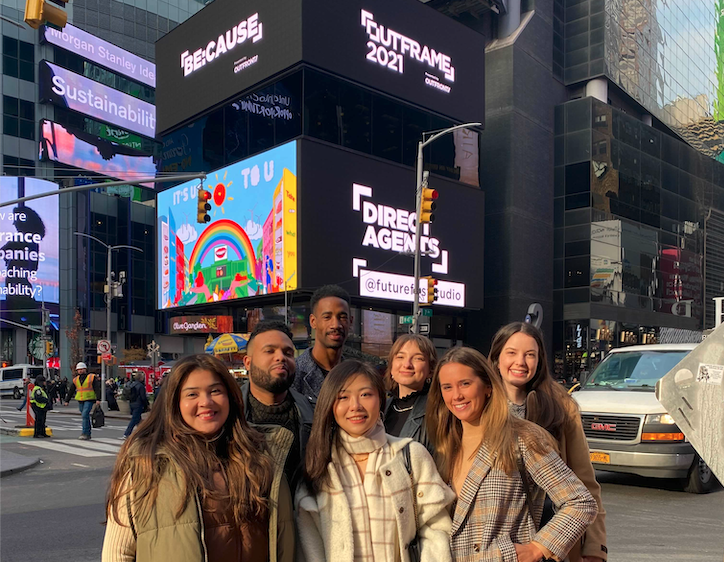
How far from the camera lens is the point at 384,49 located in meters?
36.1

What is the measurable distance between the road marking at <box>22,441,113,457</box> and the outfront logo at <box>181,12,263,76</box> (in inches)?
871

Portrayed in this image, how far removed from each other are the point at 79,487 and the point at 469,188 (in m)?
30.9

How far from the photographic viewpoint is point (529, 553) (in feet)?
9.84

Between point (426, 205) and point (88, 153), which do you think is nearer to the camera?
point (426, 205)

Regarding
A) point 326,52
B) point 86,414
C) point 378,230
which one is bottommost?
point 86,414

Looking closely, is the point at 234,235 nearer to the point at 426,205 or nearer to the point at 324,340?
the point at 426,205

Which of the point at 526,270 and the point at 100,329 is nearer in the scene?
the point at 526,270

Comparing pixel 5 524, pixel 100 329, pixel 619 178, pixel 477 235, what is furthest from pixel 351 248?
pixel 100 329

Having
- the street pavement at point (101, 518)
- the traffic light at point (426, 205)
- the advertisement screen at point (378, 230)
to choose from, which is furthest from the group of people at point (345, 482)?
the advertisement screen at point (378, 230)

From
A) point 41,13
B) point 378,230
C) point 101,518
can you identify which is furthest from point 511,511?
point 378,230

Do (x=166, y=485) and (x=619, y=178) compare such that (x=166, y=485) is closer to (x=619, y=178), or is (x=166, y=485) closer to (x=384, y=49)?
(x=384, y=49)

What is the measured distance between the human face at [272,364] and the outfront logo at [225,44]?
111ft

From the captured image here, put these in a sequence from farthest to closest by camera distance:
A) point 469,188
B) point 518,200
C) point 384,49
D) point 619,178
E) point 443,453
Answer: point 619,178 → point 518,200 → point 469,188 → point 384,49 → point 443,453

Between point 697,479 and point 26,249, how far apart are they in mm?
58606
